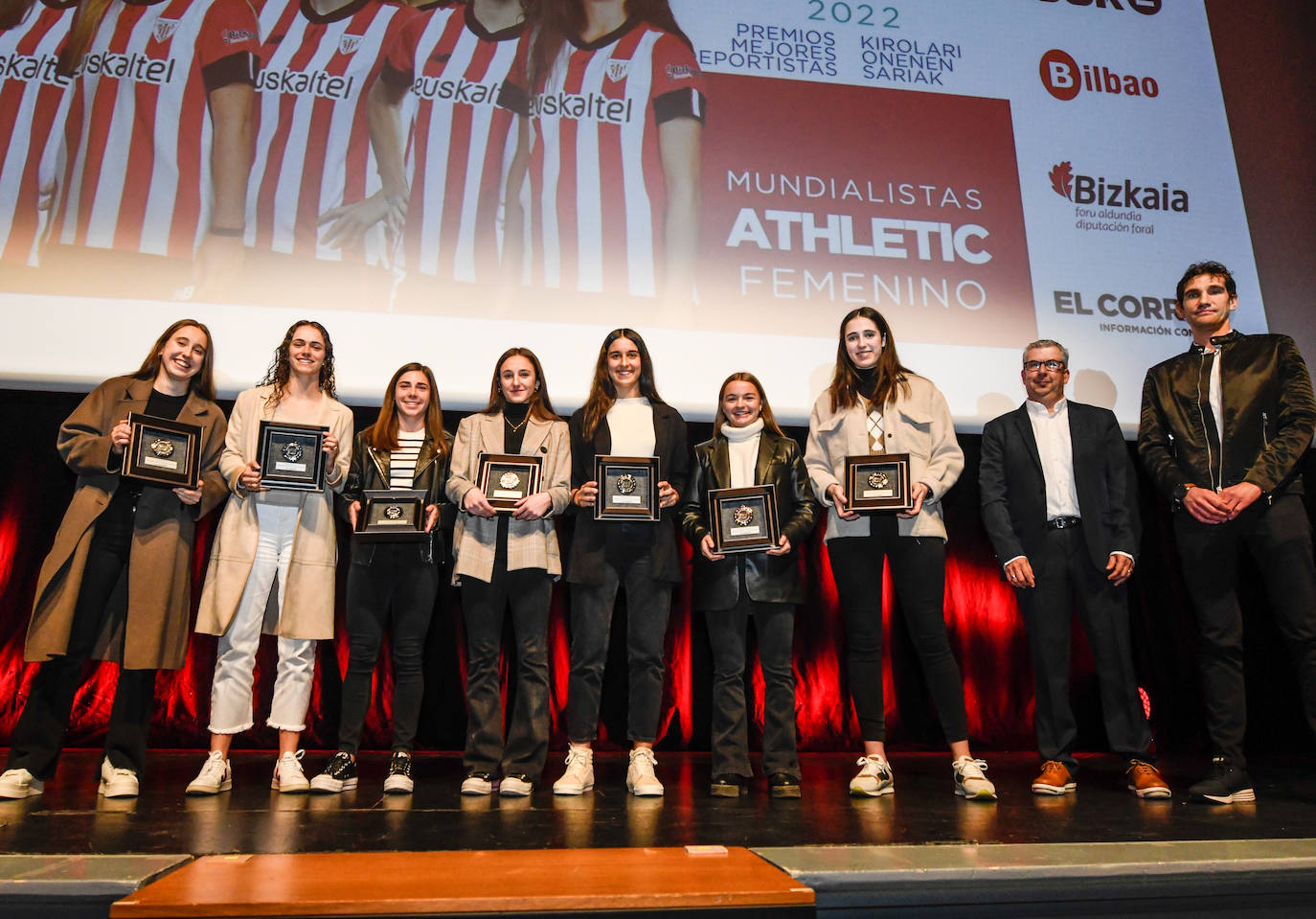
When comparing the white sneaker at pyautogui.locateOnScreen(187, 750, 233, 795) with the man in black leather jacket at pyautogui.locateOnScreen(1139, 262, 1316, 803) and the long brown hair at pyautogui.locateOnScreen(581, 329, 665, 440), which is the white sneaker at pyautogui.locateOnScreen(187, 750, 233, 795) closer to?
the long brown hair at pyautogui.locateOnScreen(581, 329, 665, 440)

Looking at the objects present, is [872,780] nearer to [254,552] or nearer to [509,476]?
[509,476]

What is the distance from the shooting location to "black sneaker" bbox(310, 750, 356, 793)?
3041 mm

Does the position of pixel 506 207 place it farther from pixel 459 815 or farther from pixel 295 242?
→ pixel 459 815

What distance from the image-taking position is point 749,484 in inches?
134

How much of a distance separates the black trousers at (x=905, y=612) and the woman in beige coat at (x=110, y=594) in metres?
2.49

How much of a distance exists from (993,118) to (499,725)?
4.08 m

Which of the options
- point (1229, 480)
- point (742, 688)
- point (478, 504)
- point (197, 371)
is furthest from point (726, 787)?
point (197, 371)

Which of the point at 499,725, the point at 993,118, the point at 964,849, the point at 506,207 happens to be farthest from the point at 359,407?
the point at 993,118

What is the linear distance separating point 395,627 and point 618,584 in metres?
0.87

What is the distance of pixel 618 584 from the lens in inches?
130

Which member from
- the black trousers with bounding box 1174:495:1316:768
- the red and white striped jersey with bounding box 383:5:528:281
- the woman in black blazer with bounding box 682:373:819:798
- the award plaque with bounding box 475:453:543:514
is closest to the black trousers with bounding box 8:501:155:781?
the award plaque with bounding box 475:453:543:514

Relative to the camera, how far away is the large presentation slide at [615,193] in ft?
13.0

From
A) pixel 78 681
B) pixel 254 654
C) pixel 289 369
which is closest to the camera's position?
pixel 78 681

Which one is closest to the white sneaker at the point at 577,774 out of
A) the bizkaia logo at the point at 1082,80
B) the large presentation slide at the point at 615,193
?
the large presentation slide at the point at 615,193
